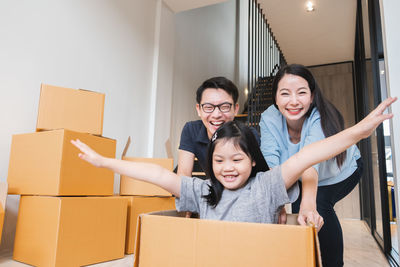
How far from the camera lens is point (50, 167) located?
1.54m

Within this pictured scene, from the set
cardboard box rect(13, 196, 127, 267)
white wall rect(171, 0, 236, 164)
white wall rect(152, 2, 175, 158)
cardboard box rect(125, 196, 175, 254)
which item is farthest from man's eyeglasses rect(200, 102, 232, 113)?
white wall rect(171, 0, 236, 164)

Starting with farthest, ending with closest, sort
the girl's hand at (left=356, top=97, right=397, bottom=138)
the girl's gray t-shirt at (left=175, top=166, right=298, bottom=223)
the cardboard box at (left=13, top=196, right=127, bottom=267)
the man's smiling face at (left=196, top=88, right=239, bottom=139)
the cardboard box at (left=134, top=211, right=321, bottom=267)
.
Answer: the cardboard box at (left=13, top=196, right=127, bottom=267)
the man's smiling face at (left=196, top=88, right=239, bottom=139)
the girl's gray t-shirt at (left=175, top=166, right=298, bottom=223)
the girl's hand at (left=356, top=97, right=397, bottom=138)
the cardboard box at (left=134, top=211, right=321, bottom=267)

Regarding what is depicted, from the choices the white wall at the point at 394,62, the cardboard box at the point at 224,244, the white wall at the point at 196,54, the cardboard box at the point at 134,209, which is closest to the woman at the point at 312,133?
the white wall at the point at 394,62

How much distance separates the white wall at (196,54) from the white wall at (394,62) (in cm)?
250

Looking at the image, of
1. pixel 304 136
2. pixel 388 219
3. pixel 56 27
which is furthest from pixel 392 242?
pixel 56 27

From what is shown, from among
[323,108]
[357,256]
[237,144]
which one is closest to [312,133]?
[323,108]

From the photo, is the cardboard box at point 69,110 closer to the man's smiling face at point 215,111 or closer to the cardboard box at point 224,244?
the man's smiling face at point 215,111

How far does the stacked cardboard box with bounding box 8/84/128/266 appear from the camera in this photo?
149cm

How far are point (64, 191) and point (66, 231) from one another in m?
0.19

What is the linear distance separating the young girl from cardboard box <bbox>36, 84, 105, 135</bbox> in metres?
1.05

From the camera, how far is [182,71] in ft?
12.7

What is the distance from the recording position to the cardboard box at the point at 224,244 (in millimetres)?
481

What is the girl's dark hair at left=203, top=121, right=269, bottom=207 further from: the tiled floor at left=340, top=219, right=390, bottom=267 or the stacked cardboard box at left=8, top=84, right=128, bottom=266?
the tiled floor at left=340, top=219, right=390, bottom=267

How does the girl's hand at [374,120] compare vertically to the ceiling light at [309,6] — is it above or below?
below
